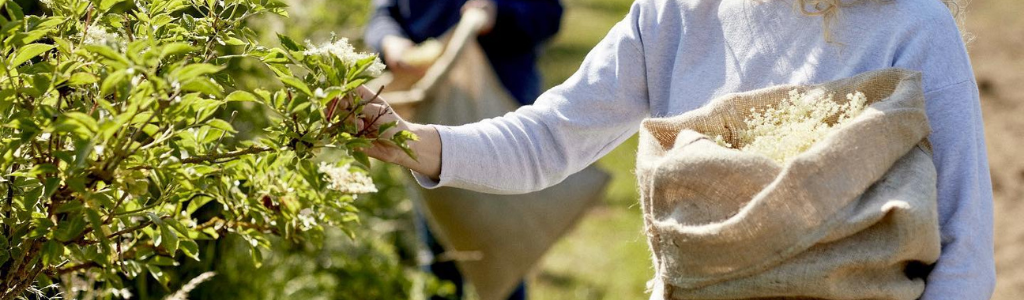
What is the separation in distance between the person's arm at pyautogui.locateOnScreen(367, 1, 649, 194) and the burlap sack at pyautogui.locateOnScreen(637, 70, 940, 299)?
40 cm

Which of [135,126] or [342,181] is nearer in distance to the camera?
[135,126]

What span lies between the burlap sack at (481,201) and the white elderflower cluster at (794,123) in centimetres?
182

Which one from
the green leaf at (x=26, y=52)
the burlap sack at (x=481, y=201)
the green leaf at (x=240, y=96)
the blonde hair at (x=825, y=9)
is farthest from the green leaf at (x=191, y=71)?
the burlap sack at (x=481, y=201)

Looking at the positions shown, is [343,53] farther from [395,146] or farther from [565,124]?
[565,124]

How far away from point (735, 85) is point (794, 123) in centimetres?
26

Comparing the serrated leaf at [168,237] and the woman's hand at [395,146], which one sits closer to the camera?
the serrated leaf at [168,237]

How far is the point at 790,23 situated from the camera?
1742mm

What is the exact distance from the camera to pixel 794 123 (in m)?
1.49

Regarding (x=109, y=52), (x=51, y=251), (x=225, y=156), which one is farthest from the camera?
(x=225, y=156)

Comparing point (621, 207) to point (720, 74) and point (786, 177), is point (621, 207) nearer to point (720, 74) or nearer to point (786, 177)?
point (720, 74)

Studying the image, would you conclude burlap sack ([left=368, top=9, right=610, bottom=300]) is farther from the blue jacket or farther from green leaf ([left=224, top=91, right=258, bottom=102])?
green leaf ([left=224, top=91, right=258, bottom=102])

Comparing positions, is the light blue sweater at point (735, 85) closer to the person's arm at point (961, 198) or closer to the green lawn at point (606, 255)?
the person's arm at point (961, 198)

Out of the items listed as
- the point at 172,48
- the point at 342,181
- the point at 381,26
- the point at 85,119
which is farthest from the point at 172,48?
the point at 381,26

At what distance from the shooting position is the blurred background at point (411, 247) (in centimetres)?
320
